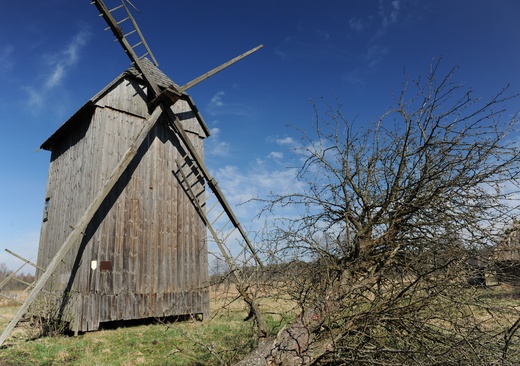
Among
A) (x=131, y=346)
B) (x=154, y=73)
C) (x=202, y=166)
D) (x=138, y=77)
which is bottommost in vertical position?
(x=131, y=346)

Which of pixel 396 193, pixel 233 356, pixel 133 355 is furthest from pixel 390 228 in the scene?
pixel 133 355

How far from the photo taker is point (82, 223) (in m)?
8.57

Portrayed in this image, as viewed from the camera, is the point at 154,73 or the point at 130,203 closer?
the point at 130,203

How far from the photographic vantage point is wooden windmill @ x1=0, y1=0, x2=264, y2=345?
9.77m

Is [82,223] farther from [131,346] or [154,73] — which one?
[154,73]

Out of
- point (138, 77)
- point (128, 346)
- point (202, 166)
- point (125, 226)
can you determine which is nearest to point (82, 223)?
point (125, 226)

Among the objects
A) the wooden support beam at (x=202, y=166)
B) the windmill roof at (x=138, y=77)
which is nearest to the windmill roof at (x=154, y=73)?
the windmill roof at (x=138, y=77)

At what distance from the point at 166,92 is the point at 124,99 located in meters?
1.37

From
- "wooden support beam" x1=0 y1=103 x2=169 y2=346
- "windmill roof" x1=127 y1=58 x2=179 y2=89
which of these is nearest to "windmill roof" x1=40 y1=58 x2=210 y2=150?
"windmill roof" x1=127 y1=58 x2=179 y2=89

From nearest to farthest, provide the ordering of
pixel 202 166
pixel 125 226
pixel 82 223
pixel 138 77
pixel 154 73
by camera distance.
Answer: pixel 82 223 < pixel 125 226 < pixel 138 77 < pixel 202 166 < pixel 154 73

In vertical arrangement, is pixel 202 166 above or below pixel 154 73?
below

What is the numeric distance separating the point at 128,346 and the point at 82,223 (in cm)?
296

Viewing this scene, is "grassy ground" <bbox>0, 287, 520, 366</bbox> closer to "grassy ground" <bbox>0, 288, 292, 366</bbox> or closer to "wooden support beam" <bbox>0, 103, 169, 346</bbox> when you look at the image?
"grassy ground" <bbox>0, 288, 292, 366</bbox>

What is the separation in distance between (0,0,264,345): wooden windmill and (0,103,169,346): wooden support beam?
4 cm
